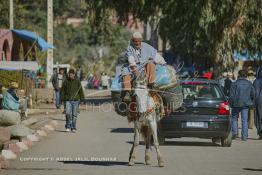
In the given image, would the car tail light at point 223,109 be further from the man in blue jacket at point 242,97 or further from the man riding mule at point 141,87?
the man riding mule at point 141,87

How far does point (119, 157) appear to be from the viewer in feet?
60.1

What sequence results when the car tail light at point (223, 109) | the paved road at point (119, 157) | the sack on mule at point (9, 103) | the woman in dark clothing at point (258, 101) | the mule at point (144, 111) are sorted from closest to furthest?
the paved road at point (119, 157)
the mule at point (144, 111)
the woman in dark clothing at point (258, 101)
the car tail light at point (223, 109)
the sack on mule at point (9, 103)

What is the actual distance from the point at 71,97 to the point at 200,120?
6627mm

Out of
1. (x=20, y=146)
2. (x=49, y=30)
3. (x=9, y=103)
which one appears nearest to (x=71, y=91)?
(x=9, y=103)

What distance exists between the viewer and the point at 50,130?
1083 inches

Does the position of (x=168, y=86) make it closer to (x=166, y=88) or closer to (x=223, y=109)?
(x=166, y=88)

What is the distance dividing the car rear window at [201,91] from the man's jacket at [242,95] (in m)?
2.81

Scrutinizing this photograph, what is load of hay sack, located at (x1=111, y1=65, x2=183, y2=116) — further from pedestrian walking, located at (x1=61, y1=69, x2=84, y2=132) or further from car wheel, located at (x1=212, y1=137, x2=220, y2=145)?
pedestrian walking, located at (x1=61, y1=69, x2=84, y2=132)

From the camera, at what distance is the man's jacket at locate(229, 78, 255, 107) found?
2477 centimetres

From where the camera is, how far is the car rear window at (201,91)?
2186 cm

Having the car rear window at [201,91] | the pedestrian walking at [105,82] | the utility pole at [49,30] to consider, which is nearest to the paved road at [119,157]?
the car rear window at [201,91]

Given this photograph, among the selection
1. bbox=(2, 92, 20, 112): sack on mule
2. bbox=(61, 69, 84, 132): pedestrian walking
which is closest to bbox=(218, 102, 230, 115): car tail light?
bbox=(2, 92, 20, 112): sack on mule

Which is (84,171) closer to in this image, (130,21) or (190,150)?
(190,150)

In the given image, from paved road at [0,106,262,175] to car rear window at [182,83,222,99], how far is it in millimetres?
1136
